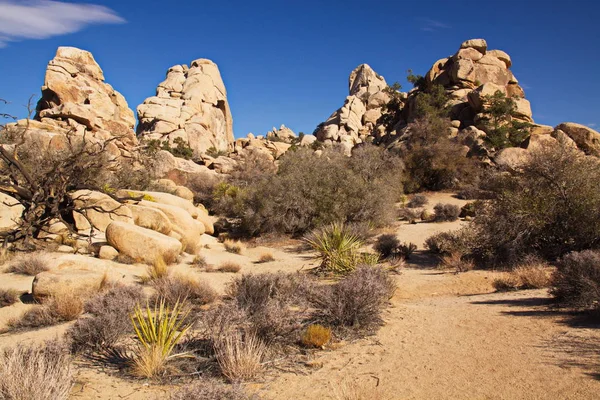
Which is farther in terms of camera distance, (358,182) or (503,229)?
(358,182)

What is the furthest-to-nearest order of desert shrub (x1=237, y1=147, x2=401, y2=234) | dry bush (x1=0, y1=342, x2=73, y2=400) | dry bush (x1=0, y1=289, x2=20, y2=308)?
desert shrub (x1=237, y1=147, x2=401, y2=234), dry bush (x1=0, y1=289, x2=20, y2=308), dry bush (x1=0, y1=342, x2=73, y2=400)

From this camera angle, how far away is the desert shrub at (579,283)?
19.8 ft

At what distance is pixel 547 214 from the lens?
11680 mm

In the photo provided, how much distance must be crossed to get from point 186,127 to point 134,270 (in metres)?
50.3

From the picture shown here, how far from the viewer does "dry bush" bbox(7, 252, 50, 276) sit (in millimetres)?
10344

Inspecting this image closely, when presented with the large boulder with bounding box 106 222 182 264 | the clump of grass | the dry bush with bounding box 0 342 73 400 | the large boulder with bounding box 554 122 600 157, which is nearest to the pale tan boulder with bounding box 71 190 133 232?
the large boulder with bounding box 106 222 182 264

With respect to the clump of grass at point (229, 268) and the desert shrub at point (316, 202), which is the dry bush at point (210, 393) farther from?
the desert shrub at point (316, 202)

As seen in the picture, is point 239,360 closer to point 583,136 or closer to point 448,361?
point 448,361

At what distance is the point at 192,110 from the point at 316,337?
199 ft

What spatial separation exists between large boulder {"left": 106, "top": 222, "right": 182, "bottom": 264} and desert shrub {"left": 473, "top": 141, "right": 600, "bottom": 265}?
984cm

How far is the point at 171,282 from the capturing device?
28.0ft

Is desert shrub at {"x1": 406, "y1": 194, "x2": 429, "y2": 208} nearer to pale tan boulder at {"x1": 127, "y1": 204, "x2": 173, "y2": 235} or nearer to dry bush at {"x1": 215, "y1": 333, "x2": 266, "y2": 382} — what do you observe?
pale tan boulder at {"x1": 127, "y1": 204, "x2": 173, "y2": 235}

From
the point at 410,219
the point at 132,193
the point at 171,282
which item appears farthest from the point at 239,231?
the point at 171,282

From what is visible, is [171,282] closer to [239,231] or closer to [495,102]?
[239,231]
